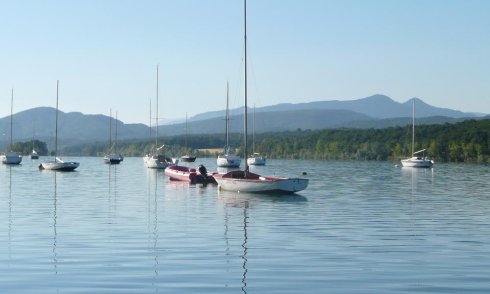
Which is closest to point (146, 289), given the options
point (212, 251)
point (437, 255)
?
point (212, 251)

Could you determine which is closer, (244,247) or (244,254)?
(244,254)

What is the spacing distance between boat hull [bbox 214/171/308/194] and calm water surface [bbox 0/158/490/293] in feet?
19.8

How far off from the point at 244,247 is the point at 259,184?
30.0 meters

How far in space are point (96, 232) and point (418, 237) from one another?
13807 mm

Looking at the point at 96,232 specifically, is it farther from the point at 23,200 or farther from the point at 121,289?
the point at 23,200

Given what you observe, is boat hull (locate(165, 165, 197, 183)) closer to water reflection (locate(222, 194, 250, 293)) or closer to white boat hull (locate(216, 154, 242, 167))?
water reflection (locate(222, 194, 250, 293))

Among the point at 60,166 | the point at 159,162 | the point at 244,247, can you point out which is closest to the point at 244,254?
the point at 244,247

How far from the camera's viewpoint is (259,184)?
59656 mm

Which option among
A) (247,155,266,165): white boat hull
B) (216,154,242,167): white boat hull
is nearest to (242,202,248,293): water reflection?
(216,154,242,167): white boat hull

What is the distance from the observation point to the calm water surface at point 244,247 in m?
22.2

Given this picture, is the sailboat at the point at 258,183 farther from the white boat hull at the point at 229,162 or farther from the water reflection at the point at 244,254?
the white boat hull at the point at 229,162

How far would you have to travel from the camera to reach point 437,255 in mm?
27750

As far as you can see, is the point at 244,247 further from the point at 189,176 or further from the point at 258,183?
the point at 189,176

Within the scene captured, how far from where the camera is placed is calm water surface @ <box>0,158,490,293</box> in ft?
72.9
